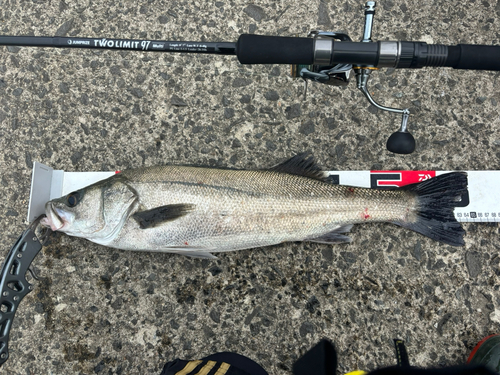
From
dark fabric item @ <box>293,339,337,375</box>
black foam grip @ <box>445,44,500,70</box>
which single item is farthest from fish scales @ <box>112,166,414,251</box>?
black foam grip @ <box>445,44,500,70</box>

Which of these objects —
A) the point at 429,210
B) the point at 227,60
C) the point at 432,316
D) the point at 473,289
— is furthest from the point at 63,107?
the point at 473,289

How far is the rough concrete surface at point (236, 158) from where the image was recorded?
261 cm

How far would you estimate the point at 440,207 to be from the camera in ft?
8.04

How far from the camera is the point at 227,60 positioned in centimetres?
292

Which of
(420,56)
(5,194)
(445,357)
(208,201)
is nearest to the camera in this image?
(420,56)

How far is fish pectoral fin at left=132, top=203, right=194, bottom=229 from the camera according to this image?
7.61ft

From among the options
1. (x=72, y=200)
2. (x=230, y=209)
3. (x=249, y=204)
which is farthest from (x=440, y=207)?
(x=72, y=200)

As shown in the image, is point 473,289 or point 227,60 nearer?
point 473,289

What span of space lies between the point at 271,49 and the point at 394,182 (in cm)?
157

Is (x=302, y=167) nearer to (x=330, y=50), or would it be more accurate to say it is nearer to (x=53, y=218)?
(x=330, y=50)

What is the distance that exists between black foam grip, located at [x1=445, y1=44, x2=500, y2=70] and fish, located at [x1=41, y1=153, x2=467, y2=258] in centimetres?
90

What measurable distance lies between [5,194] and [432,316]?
3.62 meters

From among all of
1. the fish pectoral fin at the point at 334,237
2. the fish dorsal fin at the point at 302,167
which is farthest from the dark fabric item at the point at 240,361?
the fish dorsal fin at the point at 302,167

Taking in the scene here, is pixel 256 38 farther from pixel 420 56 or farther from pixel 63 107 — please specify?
pixel 63 107
